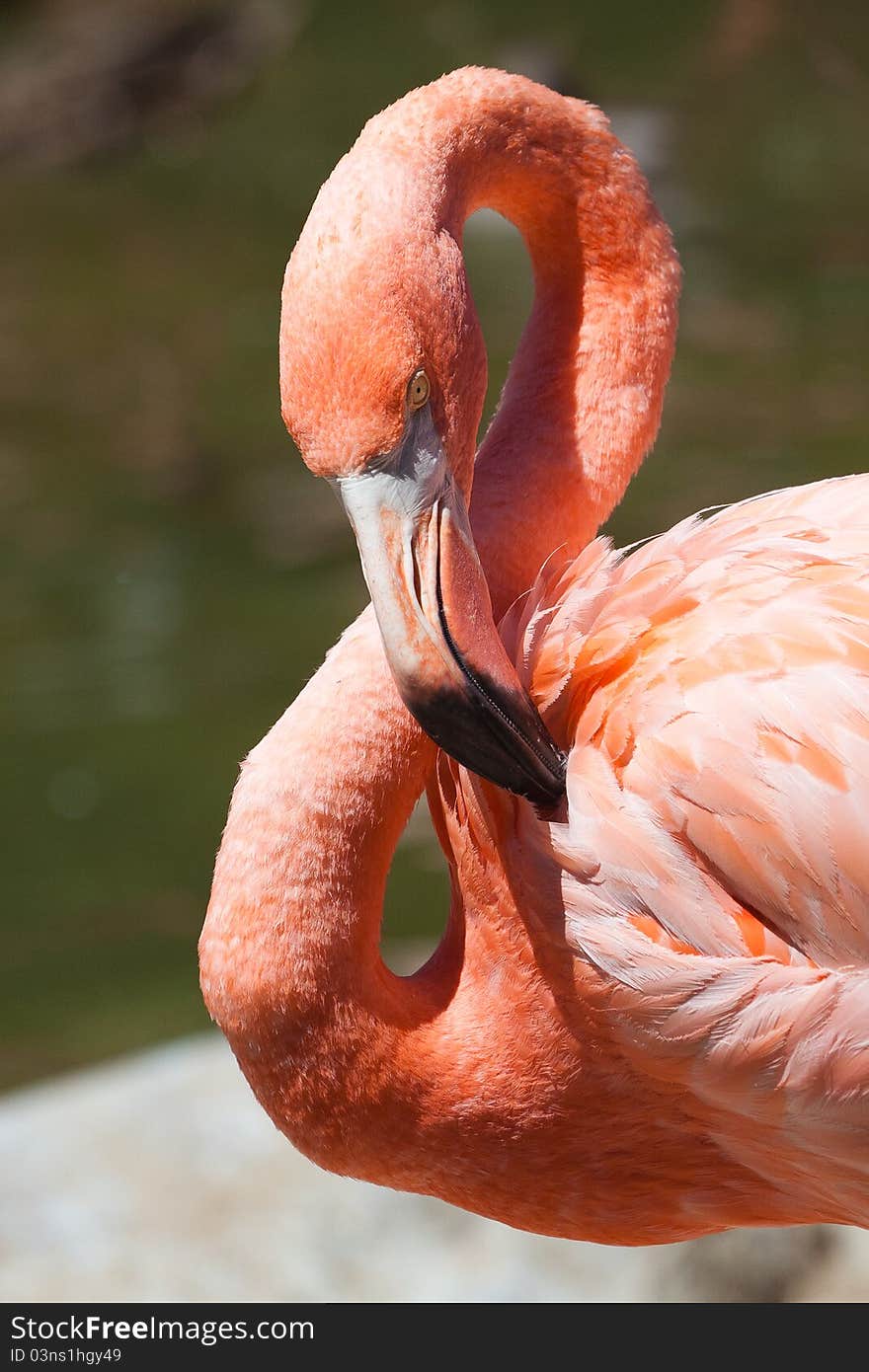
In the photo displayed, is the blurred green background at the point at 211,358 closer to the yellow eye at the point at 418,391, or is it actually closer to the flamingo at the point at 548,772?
the flamingo at the point at 548,772

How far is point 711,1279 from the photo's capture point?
3869 millimetres

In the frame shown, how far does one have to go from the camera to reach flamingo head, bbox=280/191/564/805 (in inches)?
81.4

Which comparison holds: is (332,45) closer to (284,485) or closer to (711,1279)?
(284,485)

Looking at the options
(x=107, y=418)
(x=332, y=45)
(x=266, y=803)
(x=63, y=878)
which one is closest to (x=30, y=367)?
(x=107, y=418)

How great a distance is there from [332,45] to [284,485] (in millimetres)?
5772

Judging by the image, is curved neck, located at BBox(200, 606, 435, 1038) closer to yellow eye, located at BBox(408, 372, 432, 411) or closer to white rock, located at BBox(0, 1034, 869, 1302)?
yellow eye, located at BBox(408, 372, 432, 411)

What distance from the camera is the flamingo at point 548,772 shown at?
2139mm

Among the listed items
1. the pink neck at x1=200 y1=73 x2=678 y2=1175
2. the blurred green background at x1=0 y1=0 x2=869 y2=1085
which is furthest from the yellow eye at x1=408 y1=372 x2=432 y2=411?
the blurred green background at x1=0 y1=0 x2=869 y2=1085

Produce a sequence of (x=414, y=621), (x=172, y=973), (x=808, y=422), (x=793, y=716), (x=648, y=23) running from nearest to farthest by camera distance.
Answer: (x=414, y=621), (x=793, y=716), (x=172, y=973), (x=808, y=422), (x=648, y=23)

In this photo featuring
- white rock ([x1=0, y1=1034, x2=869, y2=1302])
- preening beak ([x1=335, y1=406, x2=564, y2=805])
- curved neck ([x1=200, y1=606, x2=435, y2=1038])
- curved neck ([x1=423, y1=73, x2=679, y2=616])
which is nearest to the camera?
preening beak ([x1=335, y1=406, x2=564, y2=805])

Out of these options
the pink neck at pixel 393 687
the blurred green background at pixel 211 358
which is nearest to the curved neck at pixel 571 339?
the pink neck at pixel 393 687

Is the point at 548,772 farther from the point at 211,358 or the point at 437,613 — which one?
the point at 211,358

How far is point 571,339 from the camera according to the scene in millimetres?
2609

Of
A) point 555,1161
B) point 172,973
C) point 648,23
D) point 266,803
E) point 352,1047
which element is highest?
point 648,23
